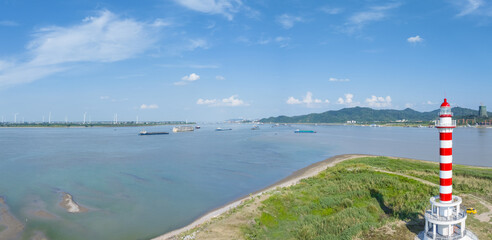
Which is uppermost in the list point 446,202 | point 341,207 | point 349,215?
point 446,202

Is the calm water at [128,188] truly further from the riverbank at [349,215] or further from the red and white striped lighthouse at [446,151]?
the red and white striped lighthouse at [446,151]

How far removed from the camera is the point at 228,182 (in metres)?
32.5

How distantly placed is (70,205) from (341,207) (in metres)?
22.1

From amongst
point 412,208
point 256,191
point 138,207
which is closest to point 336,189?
point 412,208

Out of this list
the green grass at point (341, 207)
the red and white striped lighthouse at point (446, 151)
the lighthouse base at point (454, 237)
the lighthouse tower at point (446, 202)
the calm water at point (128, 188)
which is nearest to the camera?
the lighthouse base at point (454, 237)

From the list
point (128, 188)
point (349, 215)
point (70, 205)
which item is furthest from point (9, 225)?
point (349, 215)

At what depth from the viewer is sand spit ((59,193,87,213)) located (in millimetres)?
22750

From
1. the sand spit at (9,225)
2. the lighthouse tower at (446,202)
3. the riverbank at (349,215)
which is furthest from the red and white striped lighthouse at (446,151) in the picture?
the sand spit at (9,225)

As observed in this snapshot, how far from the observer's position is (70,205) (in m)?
24.0

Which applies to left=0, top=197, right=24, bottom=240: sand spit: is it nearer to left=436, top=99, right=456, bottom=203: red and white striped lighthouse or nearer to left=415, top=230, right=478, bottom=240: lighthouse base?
left=415, top=230, right=478, bottom=240: lighthouse base

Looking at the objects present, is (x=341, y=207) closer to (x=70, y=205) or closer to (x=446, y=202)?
(x=446, y=202)

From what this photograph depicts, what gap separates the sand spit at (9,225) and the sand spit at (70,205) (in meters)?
3.37

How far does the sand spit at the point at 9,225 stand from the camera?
18.0 metres

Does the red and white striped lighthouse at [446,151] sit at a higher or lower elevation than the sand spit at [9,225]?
higher
